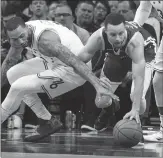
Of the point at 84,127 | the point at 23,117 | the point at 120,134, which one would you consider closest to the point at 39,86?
the point at 120,134

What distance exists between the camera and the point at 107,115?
7.62m

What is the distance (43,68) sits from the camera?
22.8 feet

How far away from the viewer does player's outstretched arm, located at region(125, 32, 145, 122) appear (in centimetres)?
589

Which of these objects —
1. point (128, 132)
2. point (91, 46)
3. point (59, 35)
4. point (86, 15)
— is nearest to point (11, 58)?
point (59, 35)

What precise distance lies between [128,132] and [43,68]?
66.5 inches

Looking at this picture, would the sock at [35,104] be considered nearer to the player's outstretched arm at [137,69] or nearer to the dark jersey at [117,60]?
the dark jersey at [117,60]

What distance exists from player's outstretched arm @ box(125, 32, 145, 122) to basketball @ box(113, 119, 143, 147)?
8 cm

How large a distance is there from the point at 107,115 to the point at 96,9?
2.44 meters

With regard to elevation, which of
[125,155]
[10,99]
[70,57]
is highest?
[70,57]

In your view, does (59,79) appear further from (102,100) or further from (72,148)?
(72,148)

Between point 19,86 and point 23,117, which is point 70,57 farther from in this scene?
point 23,117

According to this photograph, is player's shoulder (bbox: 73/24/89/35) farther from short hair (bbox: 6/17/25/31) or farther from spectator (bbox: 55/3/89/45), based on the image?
short hair (bbox: 6/17/25/31)

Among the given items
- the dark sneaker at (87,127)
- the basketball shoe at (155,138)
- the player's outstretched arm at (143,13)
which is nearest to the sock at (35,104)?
the basketball shoe at (155,138)

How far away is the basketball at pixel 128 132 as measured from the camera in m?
5.79
